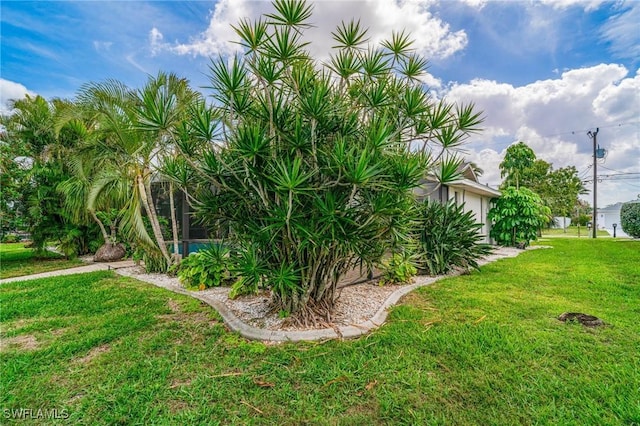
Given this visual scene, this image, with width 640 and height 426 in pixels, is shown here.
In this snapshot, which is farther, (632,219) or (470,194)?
(632,219)

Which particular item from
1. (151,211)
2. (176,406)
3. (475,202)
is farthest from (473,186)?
(176,406)

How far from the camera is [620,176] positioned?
2812 centimetres

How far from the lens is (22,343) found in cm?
352

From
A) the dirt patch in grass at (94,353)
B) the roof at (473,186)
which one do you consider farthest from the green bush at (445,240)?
the dirt patch in grass at (94,353)

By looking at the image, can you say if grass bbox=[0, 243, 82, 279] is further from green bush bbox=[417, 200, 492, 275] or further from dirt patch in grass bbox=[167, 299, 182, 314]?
green bush bbox=[417, 200, 492, 275]

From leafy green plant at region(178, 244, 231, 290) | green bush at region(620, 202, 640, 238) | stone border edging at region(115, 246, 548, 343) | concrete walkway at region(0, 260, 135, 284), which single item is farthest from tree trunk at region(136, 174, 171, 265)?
green bush at region(620, 202, 640, 238)

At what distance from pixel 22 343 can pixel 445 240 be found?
23.7ft

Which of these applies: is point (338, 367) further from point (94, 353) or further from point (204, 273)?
point (204, 273)

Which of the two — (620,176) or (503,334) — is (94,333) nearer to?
(503,334)

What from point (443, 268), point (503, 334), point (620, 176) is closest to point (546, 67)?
point (443, 268)

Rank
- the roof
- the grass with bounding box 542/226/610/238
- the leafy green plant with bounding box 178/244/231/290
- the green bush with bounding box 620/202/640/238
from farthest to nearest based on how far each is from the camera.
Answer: the grass with bounding box 542/226/610/238 → the green bush with bounding box 620/202/640/238 → the roof → the leafy green plant with bounding box 178/244/231/290

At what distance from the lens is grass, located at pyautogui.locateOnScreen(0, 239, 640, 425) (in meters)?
2.22

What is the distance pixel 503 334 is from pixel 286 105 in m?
3.49

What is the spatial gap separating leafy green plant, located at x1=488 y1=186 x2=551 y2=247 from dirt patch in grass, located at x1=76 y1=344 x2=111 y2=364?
1366 cm
